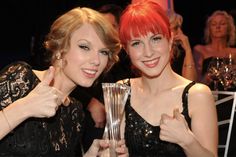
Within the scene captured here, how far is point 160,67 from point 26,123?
0.77 m

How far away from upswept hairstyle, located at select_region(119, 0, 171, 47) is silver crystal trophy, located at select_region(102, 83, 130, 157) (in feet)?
1.52

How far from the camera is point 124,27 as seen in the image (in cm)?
233

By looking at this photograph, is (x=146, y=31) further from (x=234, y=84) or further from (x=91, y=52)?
(x=234, y=84)

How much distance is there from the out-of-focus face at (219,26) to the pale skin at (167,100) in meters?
2.14

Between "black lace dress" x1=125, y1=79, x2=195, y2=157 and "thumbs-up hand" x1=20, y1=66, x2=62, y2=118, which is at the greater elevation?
"thumbs-up hand" x1=20, y1=66, x2=62, y2=118

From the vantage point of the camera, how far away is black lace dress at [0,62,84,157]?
2.11m

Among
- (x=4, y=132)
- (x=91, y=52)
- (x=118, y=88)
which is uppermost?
(x=91, y=52)

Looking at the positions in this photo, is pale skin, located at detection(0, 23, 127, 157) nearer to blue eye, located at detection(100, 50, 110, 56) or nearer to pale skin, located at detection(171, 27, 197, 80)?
blue eye, located at detection(100, 50, 110, 56)

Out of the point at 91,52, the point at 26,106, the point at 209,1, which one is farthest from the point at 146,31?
the point at 209,1

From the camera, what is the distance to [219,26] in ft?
14.8

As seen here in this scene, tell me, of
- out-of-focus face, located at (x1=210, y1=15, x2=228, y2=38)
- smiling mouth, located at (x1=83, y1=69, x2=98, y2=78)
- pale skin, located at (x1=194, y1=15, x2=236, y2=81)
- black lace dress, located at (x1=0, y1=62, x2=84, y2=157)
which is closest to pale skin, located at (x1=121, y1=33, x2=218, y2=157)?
smiling mouth, located at (x1=83, y1=69, x2=98, y2=78)

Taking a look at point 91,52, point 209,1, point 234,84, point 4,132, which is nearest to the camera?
point 4,132

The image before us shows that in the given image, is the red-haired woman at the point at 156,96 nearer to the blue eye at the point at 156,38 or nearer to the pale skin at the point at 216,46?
the blue eye at the point at 156,38

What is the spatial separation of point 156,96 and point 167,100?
87mm
